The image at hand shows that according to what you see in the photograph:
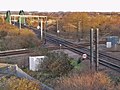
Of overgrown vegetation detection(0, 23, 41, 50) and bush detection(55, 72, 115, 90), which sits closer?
bush detection(55, 72, 115, 90)

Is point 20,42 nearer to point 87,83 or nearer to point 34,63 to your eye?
point 34,63

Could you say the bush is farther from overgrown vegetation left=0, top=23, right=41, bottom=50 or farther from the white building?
overgrown vegetation left=0, top=23, right=41, bottom=50

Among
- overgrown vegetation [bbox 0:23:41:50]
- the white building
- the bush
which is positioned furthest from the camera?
overgrown vegetation [bbox 0:23:41:50]

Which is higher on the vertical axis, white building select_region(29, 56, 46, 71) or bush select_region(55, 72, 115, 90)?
bush select_region(55, 72, 115, 90)

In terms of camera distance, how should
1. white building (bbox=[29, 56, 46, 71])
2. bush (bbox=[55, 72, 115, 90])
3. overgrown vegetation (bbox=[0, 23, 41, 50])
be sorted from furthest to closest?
overgrown vegetation (bbox=[0, 23, 41, 50]) < white building (bbox=[29, 56, 46, 71]) < bush (bbox=[55, 72, 115, 90])

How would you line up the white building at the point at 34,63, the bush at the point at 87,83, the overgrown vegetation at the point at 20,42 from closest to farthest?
the bush at the point at 87,83, the white building at the point at 34,63, the overgrown vegetation at the point at 20,42

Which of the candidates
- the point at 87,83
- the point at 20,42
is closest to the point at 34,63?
the point at 87,83

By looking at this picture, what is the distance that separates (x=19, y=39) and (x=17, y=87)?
35.0 m

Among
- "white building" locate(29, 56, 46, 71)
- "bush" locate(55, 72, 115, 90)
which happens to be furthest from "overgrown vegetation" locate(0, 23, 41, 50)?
"bush" locate(55, 72, 115, 90)

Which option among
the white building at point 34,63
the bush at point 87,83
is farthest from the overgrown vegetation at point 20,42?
the bush at point 87,83

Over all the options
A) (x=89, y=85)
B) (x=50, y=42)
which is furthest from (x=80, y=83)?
(x=50, y=42)

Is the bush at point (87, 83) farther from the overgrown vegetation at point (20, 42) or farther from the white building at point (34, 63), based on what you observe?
the overgrown vegetation at point (20, 42)

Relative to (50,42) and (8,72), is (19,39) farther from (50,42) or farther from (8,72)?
(8,72)

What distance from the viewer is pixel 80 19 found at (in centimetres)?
8444
